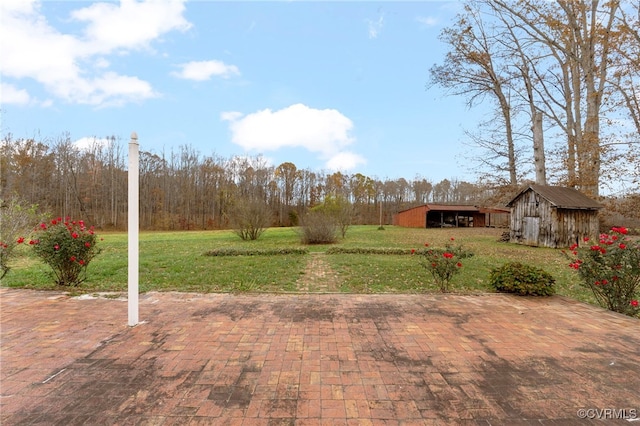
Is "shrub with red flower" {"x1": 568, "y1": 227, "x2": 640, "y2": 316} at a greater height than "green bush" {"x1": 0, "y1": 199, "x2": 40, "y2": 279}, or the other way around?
"green bush" {"x1": 0, "y1": 199, "x2": 40, "y2": 279}

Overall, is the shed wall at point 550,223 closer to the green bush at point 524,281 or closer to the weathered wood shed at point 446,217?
the green bush at point 524,281

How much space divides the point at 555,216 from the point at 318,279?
1407cm

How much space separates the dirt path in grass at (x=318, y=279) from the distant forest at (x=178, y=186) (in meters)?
16.3

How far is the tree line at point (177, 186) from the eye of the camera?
31.1m

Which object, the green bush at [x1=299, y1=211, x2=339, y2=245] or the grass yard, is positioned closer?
the grass yard

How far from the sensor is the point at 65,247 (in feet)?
16.5

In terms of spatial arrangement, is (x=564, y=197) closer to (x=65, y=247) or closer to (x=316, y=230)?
(x=316, y=230)

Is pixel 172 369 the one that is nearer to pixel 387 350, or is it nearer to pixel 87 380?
pixel 87 380

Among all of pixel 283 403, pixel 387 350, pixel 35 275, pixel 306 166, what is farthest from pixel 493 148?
A: pixel 306 166

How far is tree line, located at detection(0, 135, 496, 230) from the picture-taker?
31.1 m

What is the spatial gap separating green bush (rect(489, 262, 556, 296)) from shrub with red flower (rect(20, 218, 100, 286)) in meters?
7.51

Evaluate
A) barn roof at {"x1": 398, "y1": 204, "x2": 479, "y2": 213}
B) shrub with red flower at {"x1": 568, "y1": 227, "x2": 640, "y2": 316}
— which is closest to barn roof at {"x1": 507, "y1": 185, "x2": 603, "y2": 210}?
shrub with red flower at {"x1": 568, "y1": 227, "x2": 640, "y2": 316}

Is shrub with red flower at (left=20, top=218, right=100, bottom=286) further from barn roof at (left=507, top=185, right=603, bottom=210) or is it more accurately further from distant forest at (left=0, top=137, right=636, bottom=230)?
distant forest at (left=0, top=137, right=636, bottom=230)

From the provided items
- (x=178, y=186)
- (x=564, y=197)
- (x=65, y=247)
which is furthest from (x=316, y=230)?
(x=178, y=186)
